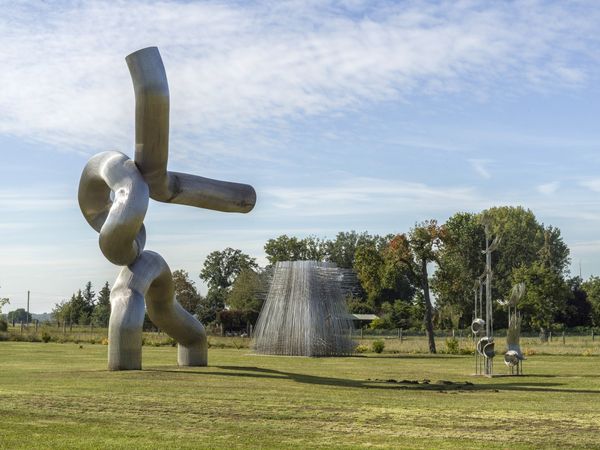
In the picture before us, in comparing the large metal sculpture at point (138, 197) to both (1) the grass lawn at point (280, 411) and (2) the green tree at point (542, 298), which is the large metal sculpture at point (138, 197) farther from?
(2) the green tree at point (542, 298)

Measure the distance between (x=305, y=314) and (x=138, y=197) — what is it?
20432mm

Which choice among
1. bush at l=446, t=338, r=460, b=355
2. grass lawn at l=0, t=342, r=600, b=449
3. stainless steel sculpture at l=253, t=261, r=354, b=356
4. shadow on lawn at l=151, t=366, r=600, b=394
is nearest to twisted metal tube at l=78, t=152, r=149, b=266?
grass lawn at l=0, t=342, r=600, b=449

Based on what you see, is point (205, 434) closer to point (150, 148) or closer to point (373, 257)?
point (150, 148)

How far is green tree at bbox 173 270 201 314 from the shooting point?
93.4 m

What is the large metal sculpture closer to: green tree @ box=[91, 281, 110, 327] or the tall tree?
the tall tree

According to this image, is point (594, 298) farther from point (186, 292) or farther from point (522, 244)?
point (186, 292)

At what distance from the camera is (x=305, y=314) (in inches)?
1670

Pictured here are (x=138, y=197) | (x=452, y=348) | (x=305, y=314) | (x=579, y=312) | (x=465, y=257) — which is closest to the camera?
(x=138, y=197)

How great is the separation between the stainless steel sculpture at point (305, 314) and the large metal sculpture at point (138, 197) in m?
15.8

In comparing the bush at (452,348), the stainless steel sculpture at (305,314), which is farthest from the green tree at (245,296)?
the stainless steel sculpture at (305,314)

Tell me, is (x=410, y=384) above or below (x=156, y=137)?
below

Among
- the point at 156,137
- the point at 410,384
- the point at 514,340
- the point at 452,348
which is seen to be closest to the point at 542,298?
the point at 452,348

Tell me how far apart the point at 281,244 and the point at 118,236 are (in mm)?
70772

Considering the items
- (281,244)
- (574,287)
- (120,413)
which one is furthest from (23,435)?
(574,287)
